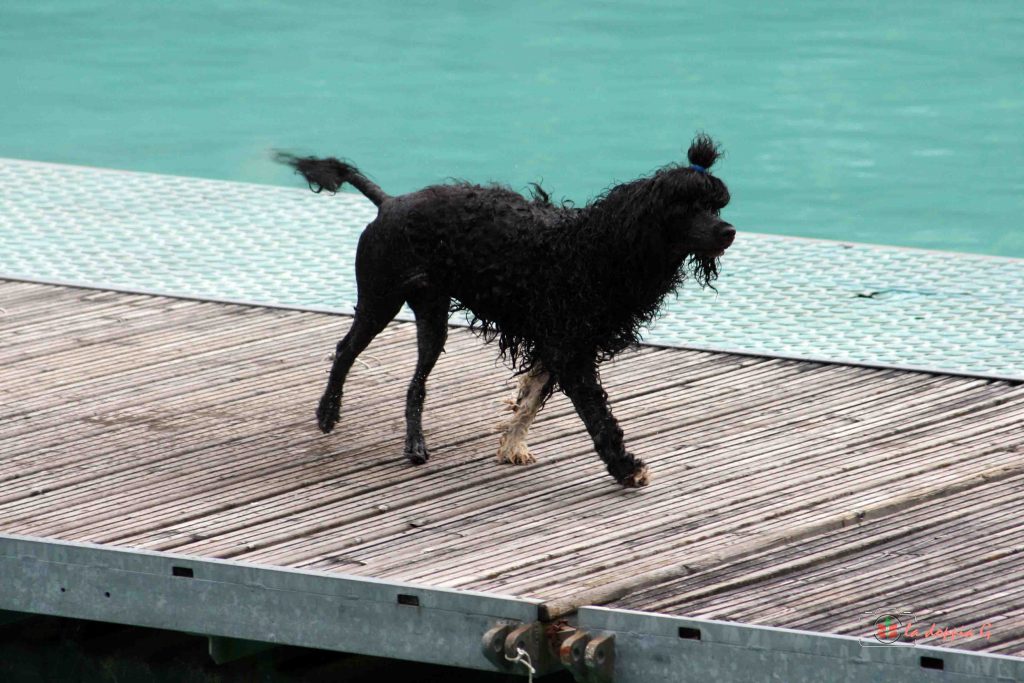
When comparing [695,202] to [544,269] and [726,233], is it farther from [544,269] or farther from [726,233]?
[544,269]

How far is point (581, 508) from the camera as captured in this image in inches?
212

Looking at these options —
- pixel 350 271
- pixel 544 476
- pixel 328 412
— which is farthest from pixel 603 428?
pixel 350 271

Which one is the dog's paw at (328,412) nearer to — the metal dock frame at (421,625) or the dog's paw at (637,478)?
the dog's paw at (637,478)

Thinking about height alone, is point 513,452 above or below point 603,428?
below

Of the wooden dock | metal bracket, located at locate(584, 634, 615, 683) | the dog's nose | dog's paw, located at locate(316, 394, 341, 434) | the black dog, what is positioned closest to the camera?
metal bracket, located at locate(584, 634, 615, 683)

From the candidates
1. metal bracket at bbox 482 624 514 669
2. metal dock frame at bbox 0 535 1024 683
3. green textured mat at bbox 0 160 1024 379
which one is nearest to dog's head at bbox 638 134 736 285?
metal dock frame at bbox 0 535 1024 683

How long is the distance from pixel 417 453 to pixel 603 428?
66 cm

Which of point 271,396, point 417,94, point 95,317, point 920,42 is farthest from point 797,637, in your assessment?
point 920,42

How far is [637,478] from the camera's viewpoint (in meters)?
5.49

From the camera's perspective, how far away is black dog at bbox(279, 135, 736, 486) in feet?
17.1

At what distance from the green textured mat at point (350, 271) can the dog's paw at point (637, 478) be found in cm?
172

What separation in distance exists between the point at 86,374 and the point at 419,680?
222cm

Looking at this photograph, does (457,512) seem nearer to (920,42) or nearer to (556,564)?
(556,564)

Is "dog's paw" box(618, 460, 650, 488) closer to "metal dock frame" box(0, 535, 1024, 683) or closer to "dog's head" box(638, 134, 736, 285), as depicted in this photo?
"dog's head" box(638, 134, 736, 285)
